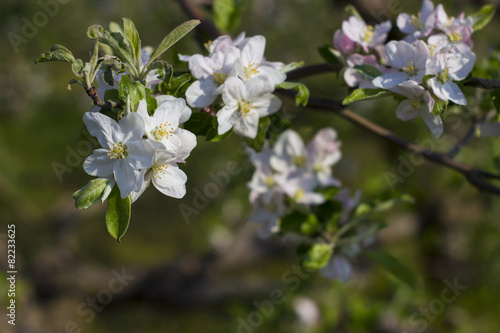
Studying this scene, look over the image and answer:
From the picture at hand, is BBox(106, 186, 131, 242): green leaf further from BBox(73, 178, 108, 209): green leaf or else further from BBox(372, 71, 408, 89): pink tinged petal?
BBox(372, 71, 408, 89): pink tinged petal

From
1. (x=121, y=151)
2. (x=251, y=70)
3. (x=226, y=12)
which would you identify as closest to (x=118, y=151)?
(x=121, y=151)

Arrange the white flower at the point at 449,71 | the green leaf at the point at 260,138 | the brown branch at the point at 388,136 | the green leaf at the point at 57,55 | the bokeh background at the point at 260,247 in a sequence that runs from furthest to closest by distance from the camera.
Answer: the bokeh background at the point at 260,247 < the brown branch at the point at 388,136 < the green leaf at the point at 260,138 < the white flower at the point at 449,71 < the green leaf at the point at 57,55

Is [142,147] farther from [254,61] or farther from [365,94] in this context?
[365,94]

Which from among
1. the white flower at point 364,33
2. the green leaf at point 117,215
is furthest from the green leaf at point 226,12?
the green leaf at point 117,215

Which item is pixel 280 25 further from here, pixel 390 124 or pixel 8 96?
pixel 8 96

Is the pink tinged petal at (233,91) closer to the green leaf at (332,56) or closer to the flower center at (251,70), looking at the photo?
the flower center at (251,70)

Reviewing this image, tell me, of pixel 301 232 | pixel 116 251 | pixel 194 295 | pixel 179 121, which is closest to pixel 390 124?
pixel 194 295
